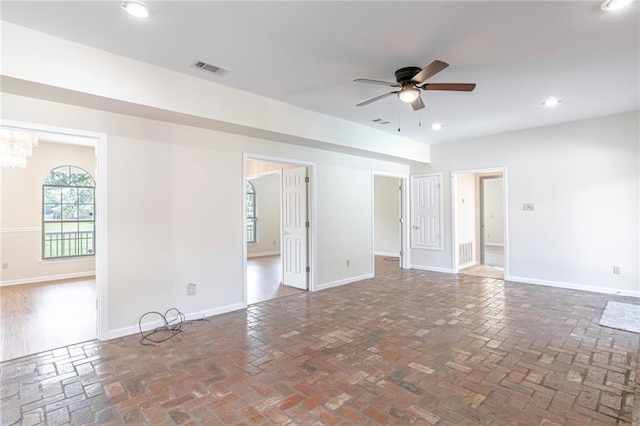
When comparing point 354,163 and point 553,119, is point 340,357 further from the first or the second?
point 553,119

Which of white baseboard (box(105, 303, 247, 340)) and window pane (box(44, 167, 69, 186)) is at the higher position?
window pane (box(44, 167, 69, 186))

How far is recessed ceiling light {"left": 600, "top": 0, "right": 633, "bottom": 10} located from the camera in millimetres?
2318

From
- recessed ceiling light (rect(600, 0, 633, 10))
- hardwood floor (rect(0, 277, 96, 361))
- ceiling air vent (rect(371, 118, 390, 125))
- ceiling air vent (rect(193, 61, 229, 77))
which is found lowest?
hardwood floor (rect(0, 277, 96, 361))

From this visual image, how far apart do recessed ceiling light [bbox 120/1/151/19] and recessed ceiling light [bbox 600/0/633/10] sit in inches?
132

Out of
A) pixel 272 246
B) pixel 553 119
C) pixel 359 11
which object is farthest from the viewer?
pixel 272 246

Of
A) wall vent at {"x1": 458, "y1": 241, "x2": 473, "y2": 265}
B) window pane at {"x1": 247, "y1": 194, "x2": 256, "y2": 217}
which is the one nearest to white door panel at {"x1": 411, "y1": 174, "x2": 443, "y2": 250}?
wall vent at {"x1": 458, "y1": 241, "x2": 473, "y2": 265}

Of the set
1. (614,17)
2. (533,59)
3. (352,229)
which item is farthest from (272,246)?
(614,17)

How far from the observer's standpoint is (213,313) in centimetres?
429

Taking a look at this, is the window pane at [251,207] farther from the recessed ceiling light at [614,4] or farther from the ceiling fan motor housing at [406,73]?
the recessed ceiling light at [614,4]

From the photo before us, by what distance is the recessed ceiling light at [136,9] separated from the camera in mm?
2330

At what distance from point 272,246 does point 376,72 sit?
776 cm

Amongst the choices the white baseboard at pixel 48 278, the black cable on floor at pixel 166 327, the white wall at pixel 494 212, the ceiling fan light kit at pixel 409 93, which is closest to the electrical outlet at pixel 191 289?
the black cable on floor at pixel 166 327

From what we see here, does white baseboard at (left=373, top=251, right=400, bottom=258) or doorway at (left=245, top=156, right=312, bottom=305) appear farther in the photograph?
white baseboard at (left=373, top=251, right=400, bottom=258)

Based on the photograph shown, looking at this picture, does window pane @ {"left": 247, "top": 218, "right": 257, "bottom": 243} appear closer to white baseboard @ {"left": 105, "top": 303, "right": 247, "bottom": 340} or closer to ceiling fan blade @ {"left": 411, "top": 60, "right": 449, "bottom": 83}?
white baseboard @ {"left": 105, "top": 303, "right": 247, "bottom": 340}
